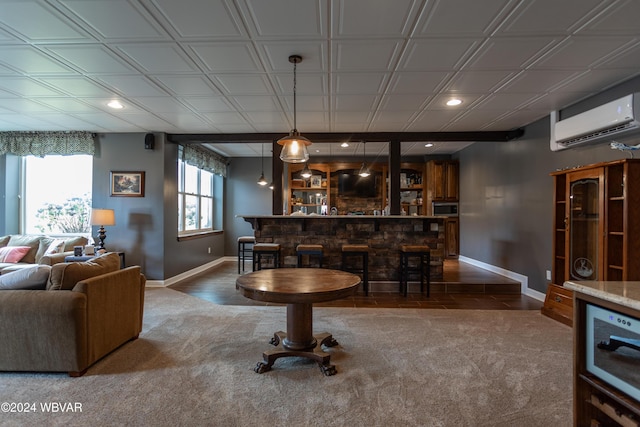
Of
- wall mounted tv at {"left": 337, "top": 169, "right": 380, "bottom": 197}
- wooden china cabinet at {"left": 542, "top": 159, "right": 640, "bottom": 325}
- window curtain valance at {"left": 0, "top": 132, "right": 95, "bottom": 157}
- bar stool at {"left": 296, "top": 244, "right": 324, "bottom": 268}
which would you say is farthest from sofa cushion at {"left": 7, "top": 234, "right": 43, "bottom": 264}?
wooden china cabinet at {"left": 542, "top": 159, "right": 640, "bottom": 325}

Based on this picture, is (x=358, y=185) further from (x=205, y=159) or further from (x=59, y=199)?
(x=59, y=199)

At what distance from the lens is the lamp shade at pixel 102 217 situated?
4.54m

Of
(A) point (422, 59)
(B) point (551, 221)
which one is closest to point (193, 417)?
(A) point (422, 59)

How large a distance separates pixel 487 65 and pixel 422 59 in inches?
23.8

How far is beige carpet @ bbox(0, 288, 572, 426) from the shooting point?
70.3 inches

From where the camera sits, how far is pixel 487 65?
280 centimetres

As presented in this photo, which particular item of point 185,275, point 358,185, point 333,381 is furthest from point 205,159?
point 333,381

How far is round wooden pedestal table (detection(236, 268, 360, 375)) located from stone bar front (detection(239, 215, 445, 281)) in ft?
7.23

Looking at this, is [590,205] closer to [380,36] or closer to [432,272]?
[432,272]

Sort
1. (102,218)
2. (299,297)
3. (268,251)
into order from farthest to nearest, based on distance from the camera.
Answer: (268,251) < (102,218) < (299,297)

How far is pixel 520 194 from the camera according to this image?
479cm

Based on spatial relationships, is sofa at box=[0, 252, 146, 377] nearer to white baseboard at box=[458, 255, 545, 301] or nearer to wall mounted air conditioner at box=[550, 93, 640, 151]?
wall mounted air conditioner at box=[550, 93, 640, 151]

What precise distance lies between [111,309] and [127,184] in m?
3.18

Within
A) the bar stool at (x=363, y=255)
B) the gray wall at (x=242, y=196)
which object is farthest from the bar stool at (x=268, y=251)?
the gray wall at (x=242, y=196)
